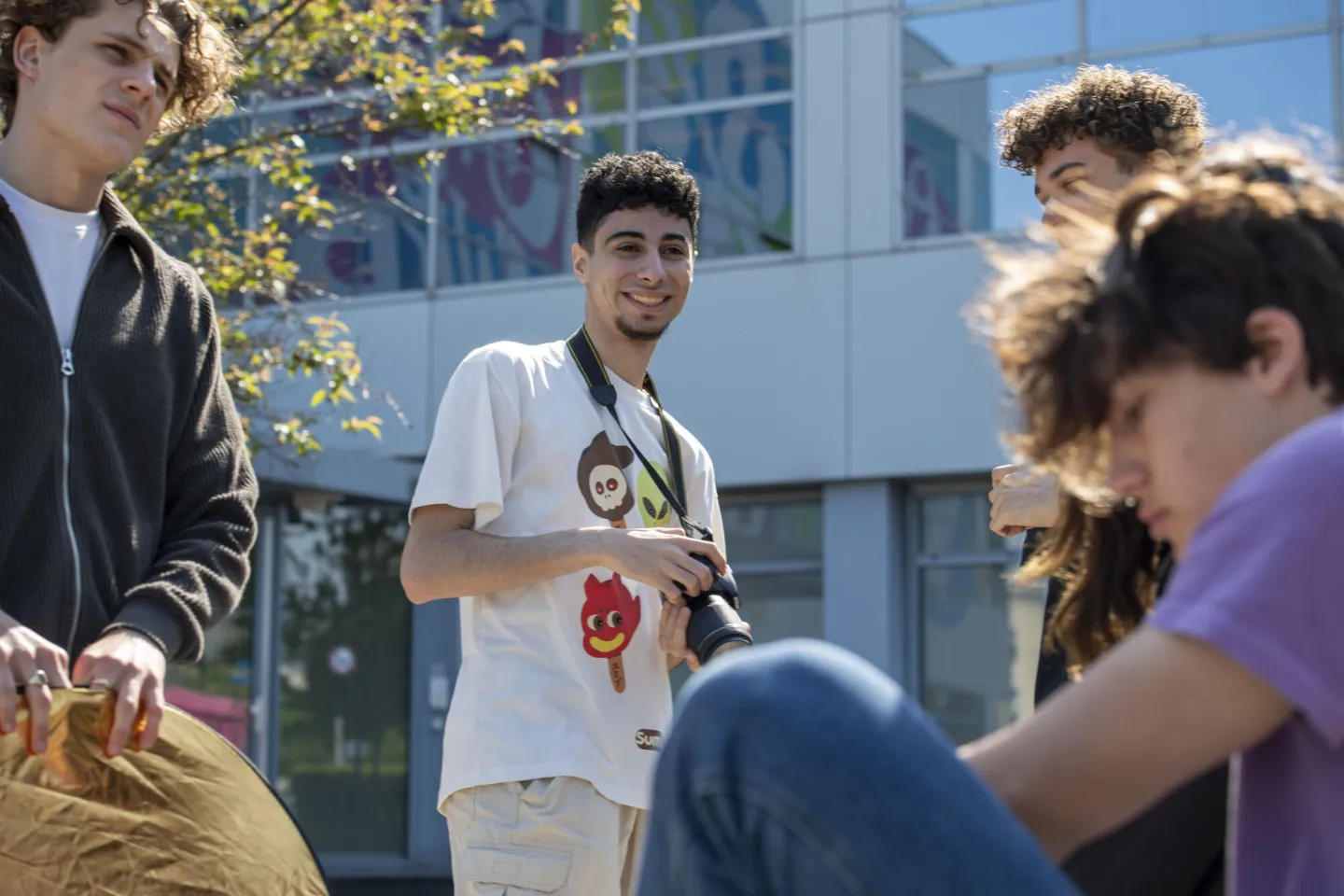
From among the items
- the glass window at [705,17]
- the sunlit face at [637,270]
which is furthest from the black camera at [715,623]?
the glass window at [705,17]

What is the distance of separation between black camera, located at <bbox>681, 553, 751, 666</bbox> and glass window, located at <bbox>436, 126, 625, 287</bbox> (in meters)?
10.4

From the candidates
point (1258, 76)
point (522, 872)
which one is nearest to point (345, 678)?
point (1258, 76)

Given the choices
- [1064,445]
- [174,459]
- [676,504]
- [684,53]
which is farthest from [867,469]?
[1064,445]

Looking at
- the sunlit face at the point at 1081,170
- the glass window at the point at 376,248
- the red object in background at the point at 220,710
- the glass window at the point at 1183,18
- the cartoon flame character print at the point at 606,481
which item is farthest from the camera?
the glass window at the point at 376,248

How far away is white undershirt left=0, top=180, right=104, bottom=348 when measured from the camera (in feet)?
8.98

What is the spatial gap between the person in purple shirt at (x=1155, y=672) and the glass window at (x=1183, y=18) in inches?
431

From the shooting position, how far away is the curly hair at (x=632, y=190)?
4.03 m

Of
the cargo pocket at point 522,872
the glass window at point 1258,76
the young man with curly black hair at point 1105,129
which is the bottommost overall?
the cargo pocket at point 522,872

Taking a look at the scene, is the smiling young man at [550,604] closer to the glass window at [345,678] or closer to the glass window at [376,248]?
the glass window at [376,248]

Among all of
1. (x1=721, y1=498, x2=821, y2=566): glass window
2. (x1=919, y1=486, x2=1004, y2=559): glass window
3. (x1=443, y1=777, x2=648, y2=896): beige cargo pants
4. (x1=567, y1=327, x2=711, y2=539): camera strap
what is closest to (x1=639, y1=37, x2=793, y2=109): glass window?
(x1=721, y1=498, x2=821, y2=566): glass window

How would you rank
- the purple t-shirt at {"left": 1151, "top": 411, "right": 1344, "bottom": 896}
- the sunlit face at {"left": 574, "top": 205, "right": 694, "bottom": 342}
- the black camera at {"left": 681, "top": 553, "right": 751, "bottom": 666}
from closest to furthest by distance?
the purple t-shirt at {"left": 1151, "top": 411, "right": 1344, "bottom": 896}
the black camera at {"left": 681, "top": 553, "right": 751, "bottom": 666}
the sunlit face at {"left": 574, "top": 205, "right": 694, "bottom": 342}

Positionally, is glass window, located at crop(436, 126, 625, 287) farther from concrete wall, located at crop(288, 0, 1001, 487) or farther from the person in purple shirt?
the person in purple shirt

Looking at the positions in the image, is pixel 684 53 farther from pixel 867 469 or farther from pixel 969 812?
pixel 969 812

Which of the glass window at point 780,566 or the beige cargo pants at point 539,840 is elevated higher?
the glass window at point 780,566
